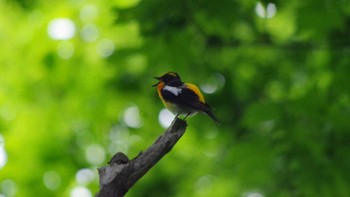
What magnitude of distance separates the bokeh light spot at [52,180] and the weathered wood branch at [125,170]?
7602mm

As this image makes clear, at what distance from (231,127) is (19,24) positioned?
527 centimetres

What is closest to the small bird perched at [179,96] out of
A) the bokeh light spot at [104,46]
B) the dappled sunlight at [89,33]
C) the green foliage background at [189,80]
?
the green foliage background at [189,80]

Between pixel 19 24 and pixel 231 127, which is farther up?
pixel 19 24

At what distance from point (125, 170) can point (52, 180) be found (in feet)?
26.2

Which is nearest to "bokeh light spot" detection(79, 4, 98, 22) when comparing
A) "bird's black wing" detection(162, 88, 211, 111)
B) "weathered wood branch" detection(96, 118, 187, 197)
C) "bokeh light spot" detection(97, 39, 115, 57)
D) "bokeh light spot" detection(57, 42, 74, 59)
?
"bokeh light spot" detection(97, 39, 115, 57)

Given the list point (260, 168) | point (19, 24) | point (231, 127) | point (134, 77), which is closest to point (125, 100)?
point (134, 77)

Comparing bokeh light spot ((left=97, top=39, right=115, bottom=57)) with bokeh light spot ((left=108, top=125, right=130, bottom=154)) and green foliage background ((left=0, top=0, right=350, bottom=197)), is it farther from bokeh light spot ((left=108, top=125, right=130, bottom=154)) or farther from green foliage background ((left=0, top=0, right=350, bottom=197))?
bokeh light spot ((left=108, top=125, right=130, bottom=154))

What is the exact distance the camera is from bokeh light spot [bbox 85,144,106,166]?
45.8 ft

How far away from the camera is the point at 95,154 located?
47.7 ft

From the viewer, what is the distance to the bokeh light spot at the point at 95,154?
14.0m

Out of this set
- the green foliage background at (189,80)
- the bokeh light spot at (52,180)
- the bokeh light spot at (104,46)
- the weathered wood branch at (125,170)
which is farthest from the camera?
the bokeh light spot at (104,46)

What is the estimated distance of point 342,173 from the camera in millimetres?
7020

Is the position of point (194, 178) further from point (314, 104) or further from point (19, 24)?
point (314, 104)

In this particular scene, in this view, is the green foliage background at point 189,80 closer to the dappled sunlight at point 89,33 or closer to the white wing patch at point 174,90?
the dappled sunlight at point 89,33
